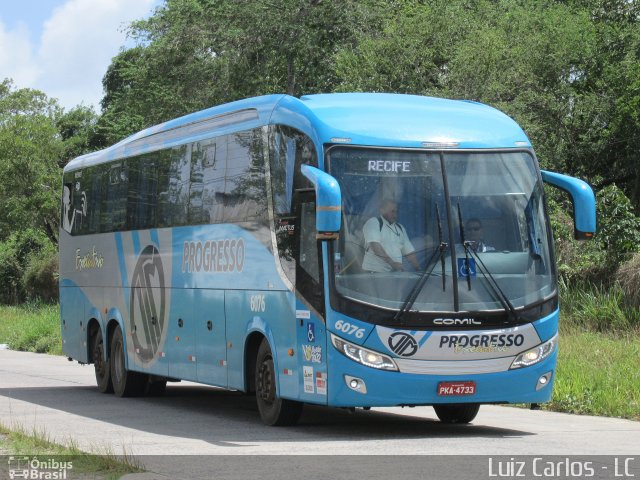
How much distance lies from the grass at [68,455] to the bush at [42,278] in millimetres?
42876

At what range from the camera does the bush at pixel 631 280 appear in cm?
2448

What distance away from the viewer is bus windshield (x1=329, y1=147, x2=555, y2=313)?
1315 cm

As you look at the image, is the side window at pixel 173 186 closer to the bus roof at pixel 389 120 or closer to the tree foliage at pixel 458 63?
the bus roof at pixel 389 120

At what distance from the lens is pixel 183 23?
40.8 metres

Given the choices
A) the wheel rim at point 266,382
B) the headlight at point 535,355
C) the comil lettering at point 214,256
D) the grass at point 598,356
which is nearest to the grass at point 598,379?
the grass at point 598,356

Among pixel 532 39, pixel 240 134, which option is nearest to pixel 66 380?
pixel 240 134

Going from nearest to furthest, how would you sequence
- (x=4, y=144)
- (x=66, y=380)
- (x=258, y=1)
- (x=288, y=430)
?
(x=288, y=430)
(x=66, y=380)
(x=258, y=1)
(x=4, y=144)

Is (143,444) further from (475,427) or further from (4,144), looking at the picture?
(4,144)

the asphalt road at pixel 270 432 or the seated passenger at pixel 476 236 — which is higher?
the seated passenger at pixel 476 236

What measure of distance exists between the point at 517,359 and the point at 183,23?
2917 centimetres

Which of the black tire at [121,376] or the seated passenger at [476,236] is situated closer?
the seated passenger at [476,236]

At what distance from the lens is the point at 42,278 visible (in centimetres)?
5606

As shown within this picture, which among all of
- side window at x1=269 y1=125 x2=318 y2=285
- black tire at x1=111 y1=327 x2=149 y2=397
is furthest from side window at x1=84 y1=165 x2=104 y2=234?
side window at x1=269 y1=125 x2=318 y2=285

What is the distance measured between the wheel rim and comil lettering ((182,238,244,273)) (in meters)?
1.28
